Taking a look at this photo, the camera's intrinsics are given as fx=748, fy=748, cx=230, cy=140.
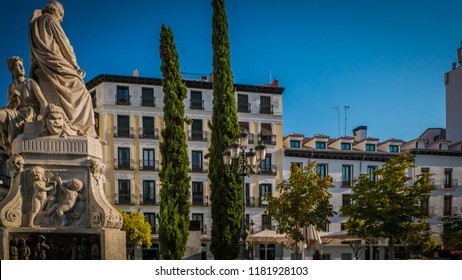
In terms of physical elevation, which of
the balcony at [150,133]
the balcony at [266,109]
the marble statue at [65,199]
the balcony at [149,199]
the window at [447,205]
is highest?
the balcony at [266,109]

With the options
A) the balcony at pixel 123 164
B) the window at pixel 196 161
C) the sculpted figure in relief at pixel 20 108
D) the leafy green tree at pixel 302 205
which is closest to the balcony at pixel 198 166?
the window at pixel 196 161

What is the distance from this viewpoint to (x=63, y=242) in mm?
5504

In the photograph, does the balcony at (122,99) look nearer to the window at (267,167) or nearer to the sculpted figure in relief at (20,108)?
the window at (267,167)

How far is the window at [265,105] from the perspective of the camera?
26.4 meters

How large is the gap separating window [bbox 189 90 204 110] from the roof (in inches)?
10.6

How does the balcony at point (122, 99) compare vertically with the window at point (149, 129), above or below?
above

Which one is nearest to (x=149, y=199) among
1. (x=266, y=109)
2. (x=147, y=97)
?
(x=147, y=97)

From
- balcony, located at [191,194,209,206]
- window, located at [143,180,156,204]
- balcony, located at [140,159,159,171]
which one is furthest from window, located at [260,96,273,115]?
window, located at [143,180,156,204]

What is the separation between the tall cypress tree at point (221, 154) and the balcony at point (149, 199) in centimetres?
920

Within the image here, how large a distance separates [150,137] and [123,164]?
4.17ft

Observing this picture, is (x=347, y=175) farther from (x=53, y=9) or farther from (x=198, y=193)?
(x=53, y=9)

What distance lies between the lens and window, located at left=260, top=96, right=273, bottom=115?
26391mm

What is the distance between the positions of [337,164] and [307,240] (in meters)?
11.9

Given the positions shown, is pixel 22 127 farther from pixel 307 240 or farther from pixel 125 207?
pixel 125 207
